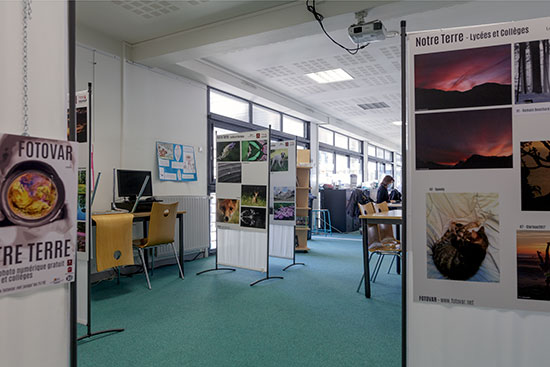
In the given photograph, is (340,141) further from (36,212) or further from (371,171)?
(36,212)

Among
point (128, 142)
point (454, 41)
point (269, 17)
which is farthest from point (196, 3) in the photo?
point (454, 41)

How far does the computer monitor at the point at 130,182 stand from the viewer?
416 cm

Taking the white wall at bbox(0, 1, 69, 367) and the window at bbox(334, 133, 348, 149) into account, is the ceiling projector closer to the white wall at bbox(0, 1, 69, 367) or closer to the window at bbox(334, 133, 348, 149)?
the white wall at bbox(0, 1, 69, 367)

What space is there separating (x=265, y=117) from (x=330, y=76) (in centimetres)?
189

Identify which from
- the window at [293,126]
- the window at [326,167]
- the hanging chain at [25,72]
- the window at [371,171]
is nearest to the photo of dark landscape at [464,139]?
the hanging chain at [25,72]

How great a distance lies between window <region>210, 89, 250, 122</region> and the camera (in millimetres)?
6122

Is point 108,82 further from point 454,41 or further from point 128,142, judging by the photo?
point 454,41

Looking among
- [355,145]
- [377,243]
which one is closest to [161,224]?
[377,243]

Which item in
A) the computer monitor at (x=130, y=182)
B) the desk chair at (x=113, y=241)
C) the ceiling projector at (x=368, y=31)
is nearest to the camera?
the desk chair at (x=113, y=241)

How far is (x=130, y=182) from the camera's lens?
4289 mm

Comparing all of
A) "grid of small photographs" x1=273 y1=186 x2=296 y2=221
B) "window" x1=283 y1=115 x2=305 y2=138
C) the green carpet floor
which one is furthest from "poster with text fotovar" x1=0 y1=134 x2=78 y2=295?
"window" x1=283 y1=115 x2=305 y2=138

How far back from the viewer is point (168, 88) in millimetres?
5176

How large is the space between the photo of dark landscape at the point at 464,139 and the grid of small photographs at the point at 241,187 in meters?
2.79

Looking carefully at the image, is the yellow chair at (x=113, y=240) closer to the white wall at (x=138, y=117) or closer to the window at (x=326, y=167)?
the white wall at (x=138, y=117)
